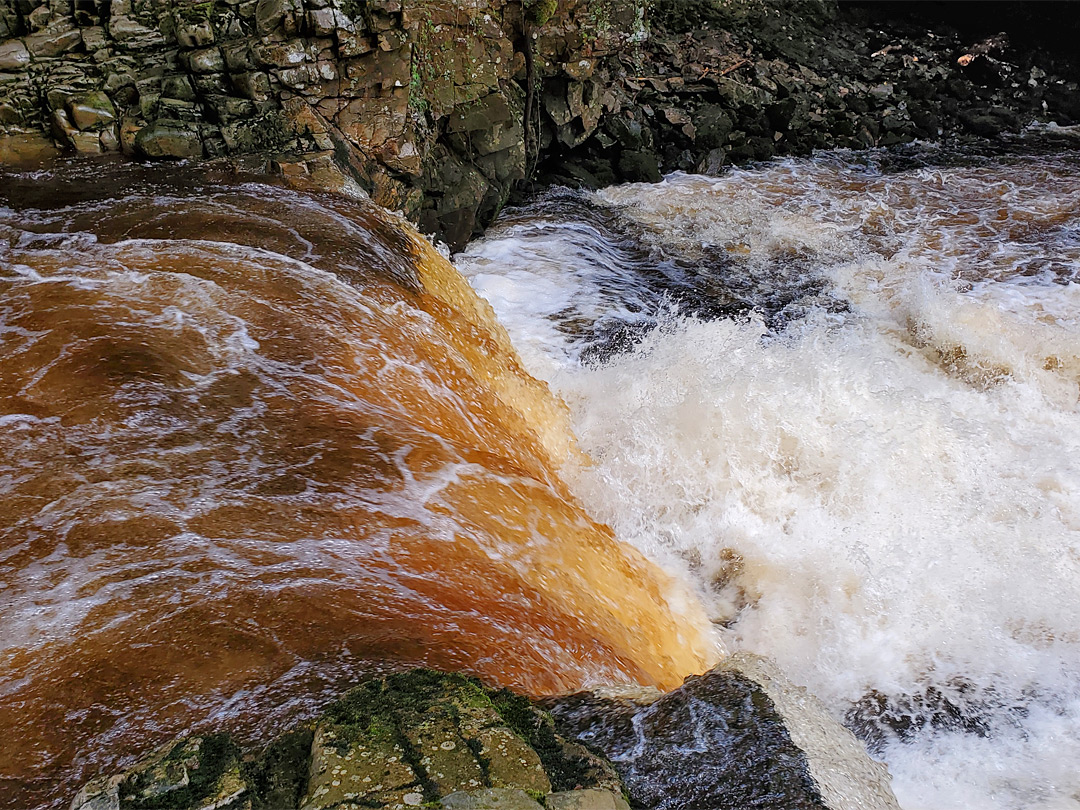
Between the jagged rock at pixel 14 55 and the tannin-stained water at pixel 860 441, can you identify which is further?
the jagged rock at pixel 14 55

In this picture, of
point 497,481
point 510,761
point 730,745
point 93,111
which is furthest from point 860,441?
point 93,111

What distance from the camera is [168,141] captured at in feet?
18.7

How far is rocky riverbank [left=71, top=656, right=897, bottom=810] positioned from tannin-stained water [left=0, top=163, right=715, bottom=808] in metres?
0.22

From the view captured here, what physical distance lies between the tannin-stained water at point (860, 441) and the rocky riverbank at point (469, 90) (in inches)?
43.0

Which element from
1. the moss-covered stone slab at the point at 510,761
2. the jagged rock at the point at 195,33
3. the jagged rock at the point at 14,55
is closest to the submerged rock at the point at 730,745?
the moss-covered stone slab at the point at 510,761

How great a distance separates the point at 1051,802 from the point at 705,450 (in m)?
2.37

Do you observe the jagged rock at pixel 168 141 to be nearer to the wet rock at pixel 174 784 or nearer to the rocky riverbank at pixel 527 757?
the rocky riverbank at pixel 527 757

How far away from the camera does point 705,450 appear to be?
15.9 ft

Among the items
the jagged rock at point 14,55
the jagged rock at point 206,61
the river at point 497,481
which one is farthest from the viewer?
the jagged rock at point 206,61

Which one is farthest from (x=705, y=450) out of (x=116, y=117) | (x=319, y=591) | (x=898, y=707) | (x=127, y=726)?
(x=116, y=117)

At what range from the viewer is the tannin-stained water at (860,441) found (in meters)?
3.69

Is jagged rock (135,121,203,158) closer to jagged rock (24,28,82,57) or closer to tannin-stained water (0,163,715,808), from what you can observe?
tannin-stained water (0,163,715,808)

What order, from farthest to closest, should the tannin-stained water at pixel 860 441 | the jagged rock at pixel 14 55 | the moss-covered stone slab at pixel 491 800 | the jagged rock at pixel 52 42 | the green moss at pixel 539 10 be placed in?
the green moss at pixel 539 10 < the jagged rock at pixel 52 42 < the jagged rock at pixel 14 55 < the tannin-stained water at pixel 860 441 < the moss-covered stone slab at pixel 491 800

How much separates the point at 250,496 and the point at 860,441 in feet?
11.7
